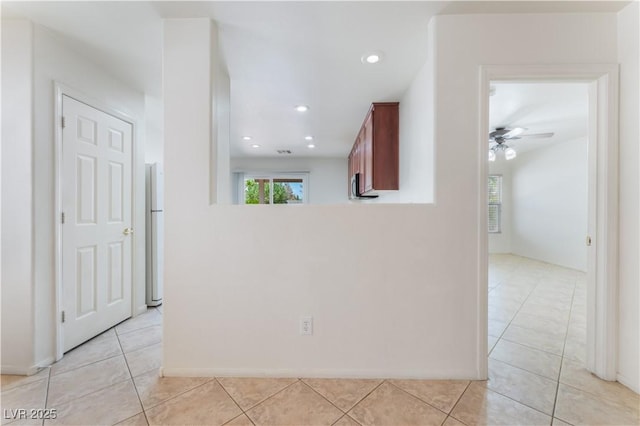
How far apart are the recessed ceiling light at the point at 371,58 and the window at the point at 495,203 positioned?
18.7 feet

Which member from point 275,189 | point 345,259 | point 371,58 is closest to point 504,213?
point 275,189

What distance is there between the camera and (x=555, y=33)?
5.20 feet

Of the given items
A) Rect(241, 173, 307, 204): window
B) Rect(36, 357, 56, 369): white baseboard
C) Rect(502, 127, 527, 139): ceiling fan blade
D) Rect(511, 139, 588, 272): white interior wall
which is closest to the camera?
Rect(36, 357, 56, 369): white baseboard

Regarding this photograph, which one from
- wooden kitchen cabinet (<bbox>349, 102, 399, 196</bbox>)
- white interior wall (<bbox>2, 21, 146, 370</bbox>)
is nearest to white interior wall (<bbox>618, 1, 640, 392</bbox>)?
wooden kitchen cabinet (<bbox>349, 102, 399, 196</bbox>)

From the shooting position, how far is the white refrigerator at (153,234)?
2828 mm

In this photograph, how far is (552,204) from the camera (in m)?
5.14

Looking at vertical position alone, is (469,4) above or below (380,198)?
above

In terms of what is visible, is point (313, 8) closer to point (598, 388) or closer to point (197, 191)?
point (197, 191)

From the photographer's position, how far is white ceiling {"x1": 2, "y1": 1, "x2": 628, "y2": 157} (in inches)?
60.2

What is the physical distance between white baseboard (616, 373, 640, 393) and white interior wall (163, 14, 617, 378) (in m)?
0.85

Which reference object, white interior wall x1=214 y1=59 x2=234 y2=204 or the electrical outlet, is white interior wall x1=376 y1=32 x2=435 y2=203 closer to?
the electrical outlet

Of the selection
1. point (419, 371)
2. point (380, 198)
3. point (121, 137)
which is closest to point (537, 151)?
point (380, 198)

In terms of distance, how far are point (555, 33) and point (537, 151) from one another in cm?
500

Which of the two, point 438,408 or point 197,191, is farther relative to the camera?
point 197,191
